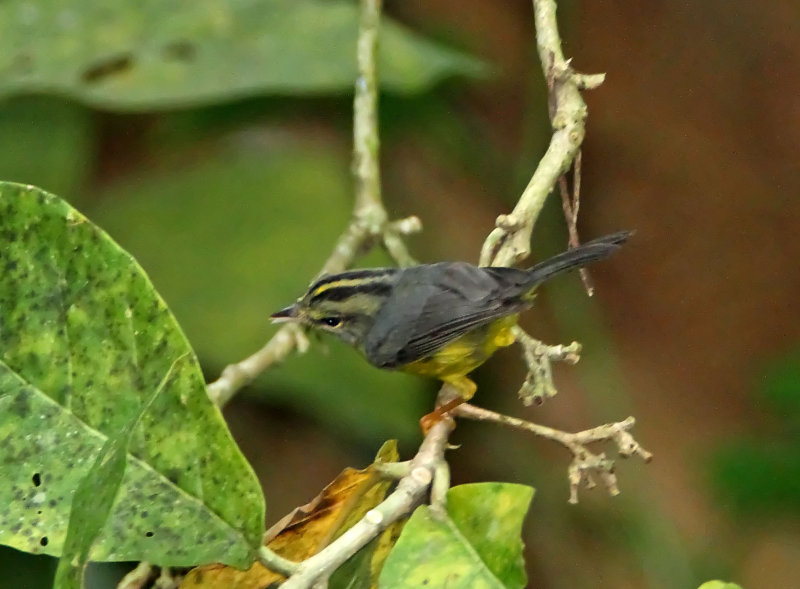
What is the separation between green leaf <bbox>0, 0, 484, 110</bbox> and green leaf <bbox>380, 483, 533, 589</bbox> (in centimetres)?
102

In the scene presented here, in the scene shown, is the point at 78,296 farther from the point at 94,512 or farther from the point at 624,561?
the point at 624,561

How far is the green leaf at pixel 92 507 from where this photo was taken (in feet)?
2.46

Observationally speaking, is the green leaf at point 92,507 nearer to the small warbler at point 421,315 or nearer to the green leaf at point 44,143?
the small warbler at point 421,315

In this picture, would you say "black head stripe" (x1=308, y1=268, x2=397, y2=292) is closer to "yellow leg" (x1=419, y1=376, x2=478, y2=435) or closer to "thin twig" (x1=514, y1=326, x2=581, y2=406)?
"yellow leg" (x1=419, y1=376, x2=478, y2=435)

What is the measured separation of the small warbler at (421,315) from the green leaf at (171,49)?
467mm

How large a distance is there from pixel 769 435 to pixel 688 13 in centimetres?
137

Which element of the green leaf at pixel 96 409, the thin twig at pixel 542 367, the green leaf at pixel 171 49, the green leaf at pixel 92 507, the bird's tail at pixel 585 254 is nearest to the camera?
the green leaf at pixel 92 507

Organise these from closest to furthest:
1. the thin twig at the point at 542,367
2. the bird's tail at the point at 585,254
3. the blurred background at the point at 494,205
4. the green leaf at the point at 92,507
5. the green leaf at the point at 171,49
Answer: the green leaf at the point at 92,507
the thin twig at the point at 542,367
the bird's tail at the point at 585,254
the green leaf at the point at 171,49
the blurred background at the point at 494,205

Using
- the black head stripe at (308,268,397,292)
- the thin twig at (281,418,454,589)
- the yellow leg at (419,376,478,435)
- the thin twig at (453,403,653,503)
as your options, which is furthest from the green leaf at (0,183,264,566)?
the black head stripe at (308,268,397,292)

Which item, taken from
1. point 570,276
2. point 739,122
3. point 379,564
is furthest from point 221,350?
point 739,122

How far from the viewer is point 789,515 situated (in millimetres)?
2168

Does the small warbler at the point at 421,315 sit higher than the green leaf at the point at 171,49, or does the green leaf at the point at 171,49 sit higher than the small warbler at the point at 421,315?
the green leaf at the point at 171,49

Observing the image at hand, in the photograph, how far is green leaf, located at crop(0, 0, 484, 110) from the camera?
166cm

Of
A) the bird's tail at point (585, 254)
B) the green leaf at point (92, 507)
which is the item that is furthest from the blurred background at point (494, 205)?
the green leaf at point (92, 507)
